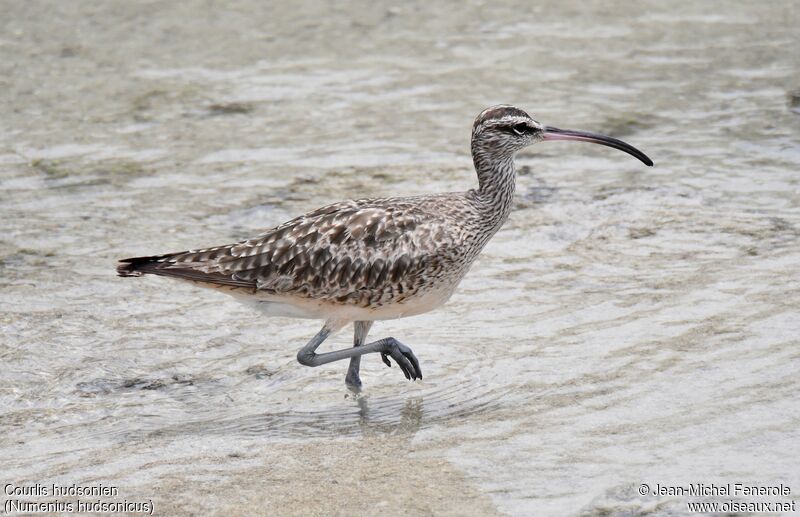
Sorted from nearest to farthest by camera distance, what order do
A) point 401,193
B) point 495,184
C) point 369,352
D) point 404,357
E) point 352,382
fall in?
point 404,357
point 369,352
point 352,382
point 495,184
point 401,193

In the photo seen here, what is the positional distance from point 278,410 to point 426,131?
5467 mm

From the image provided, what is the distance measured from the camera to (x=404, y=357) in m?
8.30

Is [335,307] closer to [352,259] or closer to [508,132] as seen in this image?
[352,259]

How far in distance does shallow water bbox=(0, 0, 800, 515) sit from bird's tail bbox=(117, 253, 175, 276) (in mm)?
746

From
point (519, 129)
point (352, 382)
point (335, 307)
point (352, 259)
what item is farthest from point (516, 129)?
point (352, 382)

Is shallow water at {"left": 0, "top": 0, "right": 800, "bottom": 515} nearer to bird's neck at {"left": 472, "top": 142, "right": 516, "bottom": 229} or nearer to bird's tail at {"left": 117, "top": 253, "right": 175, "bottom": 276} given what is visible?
bird's tail at {"left": 117, "top": 253, "right": 175, "bottom": 276}

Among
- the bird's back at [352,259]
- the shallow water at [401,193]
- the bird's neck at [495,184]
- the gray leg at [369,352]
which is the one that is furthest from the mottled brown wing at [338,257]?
the shallow water at [401,193]

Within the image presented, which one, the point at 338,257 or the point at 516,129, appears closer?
the point at 338,257

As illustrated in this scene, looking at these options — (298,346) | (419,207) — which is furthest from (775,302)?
(298,346)

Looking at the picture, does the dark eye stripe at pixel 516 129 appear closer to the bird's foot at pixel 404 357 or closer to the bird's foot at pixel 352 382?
the bird's foot at pixel 404 357

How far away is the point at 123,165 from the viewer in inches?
488

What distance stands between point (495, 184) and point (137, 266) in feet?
8.33

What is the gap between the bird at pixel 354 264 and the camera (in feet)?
27.2

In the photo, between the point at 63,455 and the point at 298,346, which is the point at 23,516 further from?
the point at 298,346
